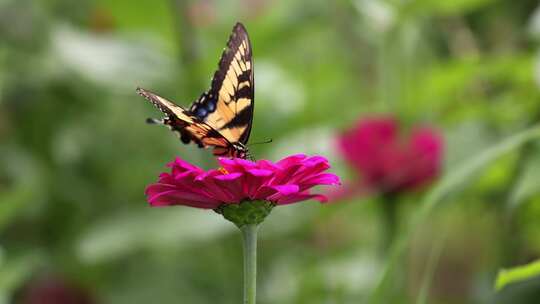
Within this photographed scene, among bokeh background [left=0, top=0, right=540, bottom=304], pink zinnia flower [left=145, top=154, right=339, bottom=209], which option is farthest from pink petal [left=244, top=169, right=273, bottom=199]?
bokeh background [left=0, top=0, right=540, bottom=304]

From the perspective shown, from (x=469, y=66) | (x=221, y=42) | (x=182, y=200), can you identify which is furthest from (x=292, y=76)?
(x=182, y=200)

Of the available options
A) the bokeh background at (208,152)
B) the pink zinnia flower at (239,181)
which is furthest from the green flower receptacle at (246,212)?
the bokeh background at (208,152)

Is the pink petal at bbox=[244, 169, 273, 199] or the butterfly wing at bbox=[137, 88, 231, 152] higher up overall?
the butterfly wing at bbox=[137, 88, 231, 152]

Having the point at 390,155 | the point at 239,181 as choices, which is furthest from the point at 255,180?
Answer: the point at 390,155

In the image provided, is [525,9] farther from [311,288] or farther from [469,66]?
[311,288]

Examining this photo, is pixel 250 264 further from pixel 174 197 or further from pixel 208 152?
pixel 208 152

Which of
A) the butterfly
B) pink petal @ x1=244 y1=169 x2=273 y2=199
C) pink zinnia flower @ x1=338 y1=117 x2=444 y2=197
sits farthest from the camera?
pink zinnia flower @ x1=338 y1=117 x2=444 y2=197

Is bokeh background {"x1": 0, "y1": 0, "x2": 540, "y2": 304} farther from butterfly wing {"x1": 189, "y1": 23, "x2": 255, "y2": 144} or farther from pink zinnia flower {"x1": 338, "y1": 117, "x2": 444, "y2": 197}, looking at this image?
butterfly wing {"x1": 189, "y1": 23, "x2": 255, "y2": 144}
